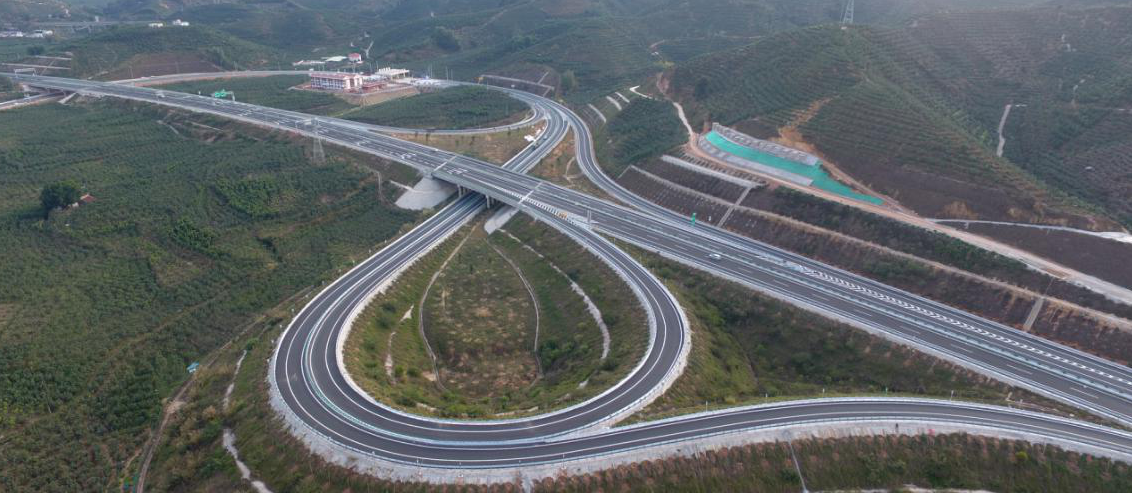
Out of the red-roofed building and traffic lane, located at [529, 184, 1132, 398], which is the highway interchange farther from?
the red-roofed building

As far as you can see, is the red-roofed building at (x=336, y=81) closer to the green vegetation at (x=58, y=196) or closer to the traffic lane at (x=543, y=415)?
the green vegetation at (x=58, y=196)

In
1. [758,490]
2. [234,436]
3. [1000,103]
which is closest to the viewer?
[758,490]

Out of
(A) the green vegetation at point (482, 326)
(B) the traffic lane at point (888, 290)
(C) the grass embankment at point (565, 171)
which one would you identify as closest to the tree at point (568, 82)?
(C) the grass embankment at point (565, 171)

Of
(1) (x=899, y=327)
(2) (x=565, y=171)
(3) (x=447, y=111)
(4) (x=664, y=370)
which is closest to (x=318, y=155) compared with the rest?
(3) (x=447, y=111)

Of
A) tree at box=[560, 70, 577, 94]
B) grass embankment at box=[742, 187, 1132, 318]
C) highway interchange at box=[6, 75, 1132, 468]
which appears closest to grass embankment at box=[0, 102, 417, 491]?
highway interchange at box=[6, 75, 1132, 468]

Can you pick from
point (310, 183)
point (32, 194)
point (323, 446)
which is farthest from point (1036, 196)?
point (32, 194)

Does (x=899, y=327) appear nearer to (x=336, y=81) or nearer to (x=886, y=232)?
(x=886, y=232)

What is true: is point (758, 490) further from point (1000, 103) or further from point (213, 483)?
point (1000, 103)
